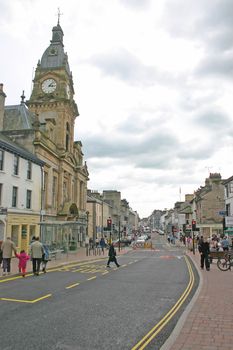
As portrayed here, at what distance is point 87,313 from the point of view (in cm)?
861

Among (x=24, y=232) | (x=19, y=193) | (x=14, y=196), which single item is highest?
(x=19, y=193)

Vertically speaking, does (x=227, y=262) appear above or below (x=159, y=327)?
above

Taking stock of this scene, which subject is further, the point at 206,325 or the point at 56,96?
the point at 56,96

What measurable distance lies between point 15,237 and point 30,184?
561cm

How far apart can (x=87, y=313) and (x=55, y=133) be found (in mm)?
41221

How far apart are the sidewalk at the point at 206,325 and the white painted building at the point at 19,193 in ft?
65.5

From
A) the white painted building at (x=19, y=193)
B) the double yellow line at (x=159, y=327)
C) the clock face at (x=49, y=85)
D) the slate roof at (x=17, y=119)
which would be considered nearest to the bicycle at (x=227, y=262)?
the double yellow line at (x=159, y=327)

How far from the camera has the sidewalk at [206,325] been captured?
19.2 feet

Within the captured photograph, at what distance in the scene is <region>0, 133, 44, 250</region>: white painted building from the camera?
94.8 ft

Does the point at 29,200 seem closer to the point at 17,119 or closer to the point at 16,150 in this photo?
the point at 16,150

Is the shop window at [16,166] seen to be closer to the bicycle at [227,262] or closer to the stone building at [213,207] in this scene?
the bicycle at [227,262]

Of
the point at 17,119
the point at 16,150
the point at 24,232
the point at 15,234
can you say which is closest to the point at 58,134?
the point at 17,119

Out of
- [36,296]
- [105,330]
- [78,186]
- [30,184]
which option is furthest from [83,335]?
[78,186]

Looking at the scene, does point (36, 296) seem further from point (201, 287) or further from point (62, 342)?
point (201, 287)
